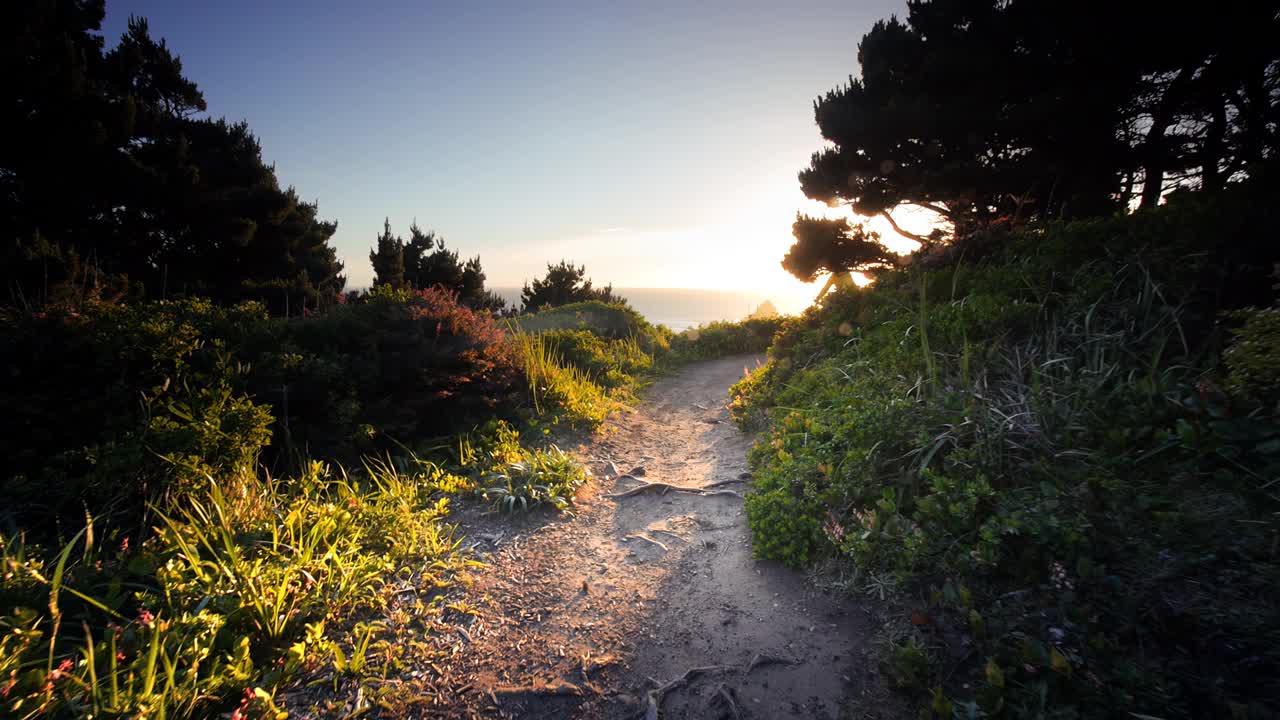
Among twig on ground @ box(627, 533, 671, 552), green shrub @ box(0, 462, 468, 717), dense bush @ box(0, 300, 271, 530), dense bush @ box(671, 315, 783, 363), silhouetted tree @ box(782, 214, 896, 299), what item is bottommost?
twig on ground @ box(627, 533, 671, 552)

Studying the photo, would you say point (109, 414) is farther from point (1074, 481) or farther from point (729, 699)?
point (1074, 481)

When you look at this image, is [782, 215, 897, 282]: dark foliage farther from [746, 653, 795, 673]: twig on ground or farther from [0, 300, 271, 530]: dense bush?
[0, 300, 271, 530]: dense bush

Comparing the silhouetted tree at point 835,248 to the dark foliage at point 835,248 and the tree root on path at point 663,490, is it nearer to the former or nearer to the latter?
the dark foliage at point 835,248

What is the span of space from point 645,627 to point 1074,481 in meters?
2.60

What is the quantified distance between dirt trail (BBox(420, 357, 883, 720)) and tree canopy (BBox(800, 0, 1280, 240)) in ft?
16.9

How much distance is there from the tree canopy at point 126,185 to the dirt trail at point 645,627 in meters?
6.13

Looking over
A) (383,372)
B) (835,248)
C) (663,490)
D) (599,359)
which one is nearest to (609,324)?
(599,359)

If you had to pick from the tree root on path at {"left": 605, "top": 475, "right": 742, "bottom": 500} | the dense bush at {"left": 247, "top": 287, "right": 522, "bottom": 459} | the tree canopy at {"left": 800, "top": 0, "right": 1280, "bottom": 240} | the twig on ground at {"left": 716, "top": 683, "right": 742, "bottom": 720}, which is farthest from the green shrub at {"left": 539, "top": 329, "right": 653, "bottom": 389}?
the twig on ground at {"left": 716, "top": 683, "right": 742, "bottom": 720}

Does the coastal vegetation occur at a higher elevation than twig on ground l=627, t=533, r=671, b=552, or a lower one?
higher

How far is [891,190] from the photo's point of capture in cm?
947

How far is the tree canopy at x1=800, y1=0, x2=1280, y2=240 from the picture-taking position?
565 cm

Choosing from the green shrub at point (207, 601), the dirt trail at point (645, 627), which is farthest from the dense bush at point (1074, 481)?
the green shrub at point (207, 601)

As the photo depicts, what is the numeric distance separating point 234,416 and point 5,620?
1723 millimetres

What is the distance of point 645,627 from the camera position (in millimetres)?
2789
